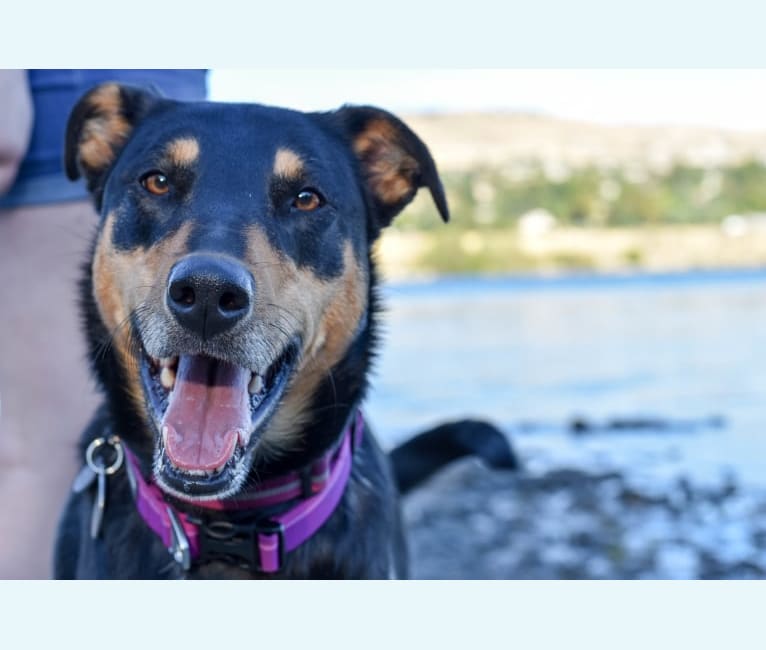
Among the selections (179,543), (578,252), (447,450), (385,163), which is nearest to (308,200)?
(385,163)

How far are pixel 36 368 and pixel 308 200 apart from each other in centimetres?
133

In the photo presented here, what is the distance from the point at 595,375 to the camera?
47.8 feet

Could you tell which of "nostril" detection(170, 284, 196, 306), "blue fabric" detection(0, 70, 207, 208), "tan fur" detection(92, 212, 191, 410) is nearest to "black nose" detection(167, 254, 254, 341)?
"nostril" detection(170, 284, 196, 306)

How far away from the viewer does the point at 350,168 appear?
11.3 feet

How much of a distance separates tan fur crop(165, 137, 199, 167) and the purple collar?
0.89m

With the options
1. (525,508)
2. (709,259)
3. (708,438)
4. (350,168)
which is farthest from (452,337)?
(350,168)

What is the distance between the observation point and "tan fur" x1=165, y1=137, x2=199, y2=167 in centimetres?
303

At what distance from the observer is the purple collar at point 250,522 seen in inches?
121

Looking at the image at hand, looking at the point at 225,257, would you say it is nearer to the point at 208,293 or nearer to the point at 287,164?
the point at 208,293

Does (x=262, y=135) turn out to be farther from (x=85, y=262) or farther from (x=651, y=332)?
(x=651, y=332)

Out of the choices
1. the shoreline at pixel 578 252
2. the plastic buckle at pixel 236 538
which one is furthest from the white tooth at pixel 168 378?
the shoreline at pixel 578 252

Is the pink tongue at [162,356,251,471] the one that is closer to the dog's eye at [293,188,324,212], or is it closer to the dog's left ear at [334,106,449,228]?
the dog's eye at [293,188,324,212]

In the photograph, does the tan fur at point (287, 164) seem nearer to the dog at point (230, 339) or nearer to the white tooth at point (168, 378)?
the dog at point (230, 339)

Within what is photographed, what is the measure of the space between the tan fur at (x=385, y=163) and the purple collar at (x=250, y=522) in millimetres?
960
